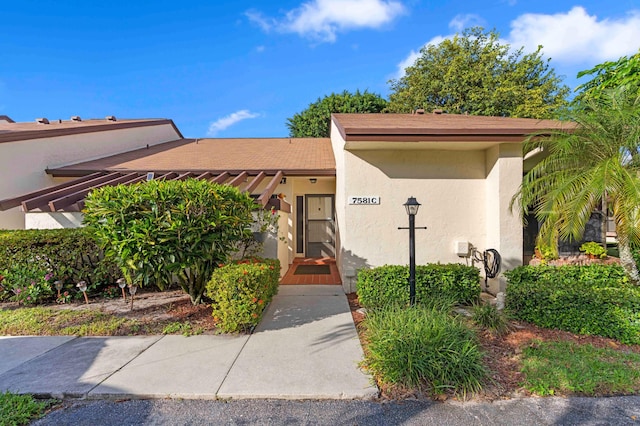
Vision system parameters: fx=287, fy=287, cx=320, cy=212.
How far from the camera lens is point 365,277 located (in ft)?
17.9

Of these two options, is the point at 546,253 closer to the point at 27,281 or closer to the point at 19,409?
the point at 19,409

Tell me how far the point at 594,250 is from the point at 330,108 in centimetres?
1869

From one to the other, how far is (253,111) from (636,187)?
53.4 ft

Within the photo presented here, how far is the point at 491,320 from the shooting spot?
4383 mm

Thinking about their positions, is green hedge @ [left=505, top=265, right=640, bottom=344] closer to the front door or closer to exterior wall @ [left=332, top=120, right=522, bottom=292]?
exterior wall @ [left=332, top=120, right=522, bottom=292]

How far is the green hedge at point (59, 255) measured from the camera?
5.85 meters

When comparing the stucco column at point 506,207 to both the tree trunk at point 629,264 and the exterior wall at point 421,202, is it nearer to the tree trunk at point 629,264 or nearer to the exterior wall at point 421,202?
the exterior wall at point 421,202

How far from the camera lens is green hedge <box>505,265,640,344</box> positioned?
4.14 metres

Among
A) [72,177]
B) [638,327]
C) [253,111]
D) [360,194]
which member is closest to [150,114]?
[253,111]

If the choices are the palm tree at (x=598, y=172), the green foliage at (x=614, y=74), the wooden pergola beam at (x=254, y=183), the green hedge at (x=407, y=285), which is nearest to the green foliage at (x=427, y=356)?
the green hedge at (x=407, y=285)

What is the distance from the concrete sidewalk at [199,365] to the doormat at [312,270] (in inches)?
132

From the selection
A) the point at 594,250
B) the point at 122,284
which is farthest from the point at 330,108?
the point at 122,284

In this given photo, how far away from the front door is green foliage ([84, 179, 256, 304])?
552 cm

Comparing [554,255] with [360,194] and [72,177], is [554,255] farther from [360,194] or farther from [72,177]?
[72,177]
